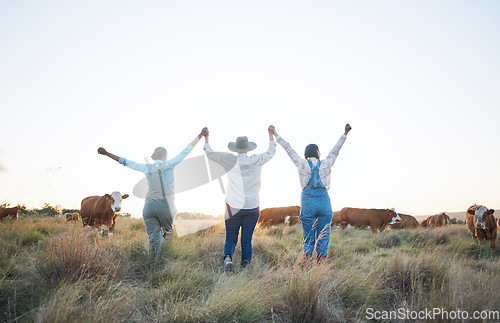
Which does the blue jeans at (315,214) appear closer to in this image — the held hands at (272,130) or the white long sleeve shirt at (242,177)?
the white long sleeve shirt at (242,177)

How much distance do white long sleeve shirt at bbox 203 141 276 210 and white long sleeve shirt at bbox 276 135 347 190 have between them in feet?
1.31

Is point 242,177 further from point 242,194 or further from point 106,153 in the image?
point 106,153

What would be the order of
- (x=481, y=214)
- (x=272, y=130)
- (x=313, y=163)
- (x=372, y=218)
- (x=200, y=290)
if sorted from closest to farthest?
(x=200, y=290), (x=313, y=163), (x=272, y=130), (x=481, y=214), (x=372, y=218)

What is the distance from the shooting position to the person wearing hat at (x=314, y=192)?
531cm

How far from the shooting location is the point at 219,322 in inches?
122

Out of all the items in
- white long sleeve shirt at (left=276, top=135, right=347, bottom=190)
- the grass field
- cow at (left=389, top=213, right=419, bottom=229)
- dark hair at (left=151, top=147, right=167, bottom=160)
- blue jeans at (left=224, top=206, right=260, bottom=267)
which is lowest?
cow at (left=389, top=213, right=419, bottom=229)

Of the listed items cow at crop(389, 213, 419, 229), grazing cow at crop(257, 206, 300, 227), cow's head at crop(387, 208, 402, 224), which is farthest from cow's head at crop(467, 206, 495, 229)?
grazing cow at crop(257, 206, 300, 227)

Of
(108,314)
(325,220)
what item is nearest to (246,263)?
(325,220)

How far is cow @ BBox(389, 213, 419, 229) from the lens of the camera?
1981 centimetres

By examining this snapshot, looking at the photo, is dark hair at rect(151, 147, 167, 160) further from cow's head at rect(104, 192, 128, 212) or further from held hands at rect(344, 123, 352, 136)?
cow's head at rect(104, 192, 128, 212)

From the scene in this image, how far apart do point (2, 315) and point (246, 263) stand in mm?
3479

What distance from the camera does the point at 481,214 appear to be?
11094 millimetres

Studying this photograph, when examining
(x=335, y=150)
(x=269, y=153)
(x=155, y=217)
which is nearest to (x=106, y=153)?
(x=155, y=217)

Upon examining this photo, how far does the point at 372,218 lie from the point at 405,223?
2.56 meters
